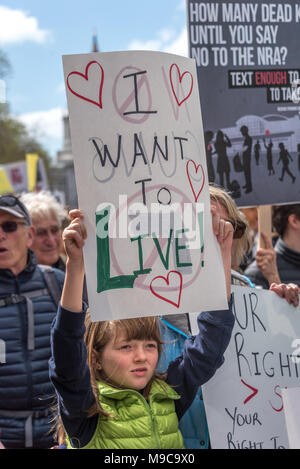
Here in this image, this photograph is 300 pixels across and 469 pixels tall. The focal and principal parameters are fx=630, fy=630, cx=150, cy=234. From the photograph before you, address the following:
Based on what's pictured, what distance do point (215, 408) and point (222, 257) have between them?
1.82ft

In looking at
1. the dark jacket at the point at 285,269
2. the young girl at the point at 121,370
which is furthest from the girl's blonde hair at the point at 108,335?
the dark jacket at the point at 285,269

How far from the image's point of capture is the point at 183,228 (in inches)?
67.0

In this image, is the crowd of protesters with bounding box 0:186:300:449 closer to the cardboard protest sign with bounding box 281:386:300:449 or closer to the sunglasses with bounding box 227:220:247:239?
the sunglasses with bounding box 227:220:247:239

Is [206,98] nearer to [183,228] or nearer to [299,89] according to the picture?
[299,89]

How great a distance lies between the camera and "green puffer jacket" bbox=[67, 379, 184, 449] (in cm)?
179

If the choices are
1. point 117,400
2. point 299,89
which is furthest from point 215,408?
point 299,89

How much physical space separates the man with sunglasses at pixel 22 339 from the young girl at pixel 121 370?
1.80 ft

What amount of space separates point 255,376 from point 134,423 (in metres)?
0.49

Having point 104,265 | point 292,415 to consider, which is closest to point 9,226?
point 104,265

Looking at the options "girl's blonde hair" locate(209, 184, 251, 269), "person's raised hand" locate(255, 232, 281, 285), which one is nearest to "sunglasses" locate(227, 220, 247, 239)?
"girl's blonde hair" locate(209, 184, 251, 269)

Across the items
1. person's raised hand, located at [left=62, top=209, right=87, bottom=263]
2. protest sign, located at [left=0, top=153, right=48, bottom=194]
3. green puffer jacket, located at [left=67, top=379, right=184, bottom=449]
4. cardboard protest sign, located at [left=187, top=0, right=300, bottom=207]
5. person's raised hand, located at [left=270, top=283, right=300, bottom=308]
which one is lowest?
green puffer jacket, located at [left=67, top=379, right=184, bottom=449]

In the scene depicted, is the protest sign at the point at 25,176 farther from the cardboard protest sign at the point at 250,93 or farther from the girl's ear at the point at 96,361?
the girl's ear at the point at 96,361

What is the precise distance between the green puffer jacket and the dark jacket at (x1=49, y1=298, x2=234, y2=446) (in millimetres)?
46

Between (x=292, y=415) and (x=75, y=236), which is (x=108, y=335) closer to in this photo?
(x=75, y=236)
